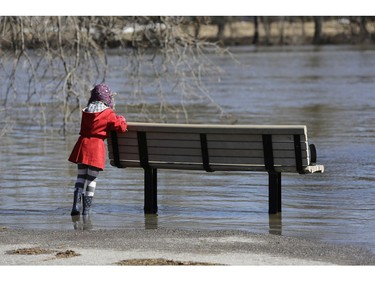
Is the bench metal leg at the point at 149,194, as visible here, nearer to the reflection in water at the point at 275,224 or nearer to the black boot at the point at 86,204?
the black boot at the point at 86,204

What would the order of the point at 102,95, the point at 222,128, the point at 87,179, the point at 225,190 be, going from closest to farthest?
the point at 222,128, the point at 102,95, the point at 87,179, the point at 225,190

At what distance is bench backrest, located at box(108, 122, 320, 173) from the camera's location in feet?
35.2

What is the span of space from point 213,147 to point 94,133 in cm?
108

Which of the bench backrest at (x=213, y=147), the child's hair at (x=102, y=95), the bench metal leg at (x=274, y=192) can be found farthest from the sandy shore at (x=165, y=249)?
the child's hair at (x=102, y=95)

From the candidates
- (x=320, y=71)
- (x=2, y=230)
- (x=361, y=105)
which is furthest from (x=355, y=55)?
(x=2, y=230)

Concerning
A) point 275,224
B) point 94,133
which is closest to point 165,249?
point 275,224

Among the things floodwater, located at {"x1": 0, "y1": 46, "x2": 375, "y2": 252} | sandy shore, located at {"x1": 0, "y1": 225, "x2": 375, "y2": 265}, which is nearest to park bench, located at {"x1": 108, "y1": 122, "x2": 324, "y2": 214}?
floodwater, located at {"x1": 0, "y1": 46, "x2": 375, "y2": 252}

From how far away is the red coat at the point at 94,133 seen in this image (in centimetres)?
1112

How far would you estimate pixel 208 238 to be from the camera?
9781 millimetres

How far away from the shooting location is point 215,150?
436 inches

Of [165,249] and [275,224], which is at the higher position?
[165,249]

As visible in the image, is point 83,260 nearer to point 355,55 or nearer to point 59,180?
point 59,180

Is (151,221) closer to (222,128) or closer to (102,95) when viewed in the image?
(222,128)

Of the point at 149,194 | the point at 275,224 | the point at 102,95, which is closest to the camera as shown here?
the point at 275,224
